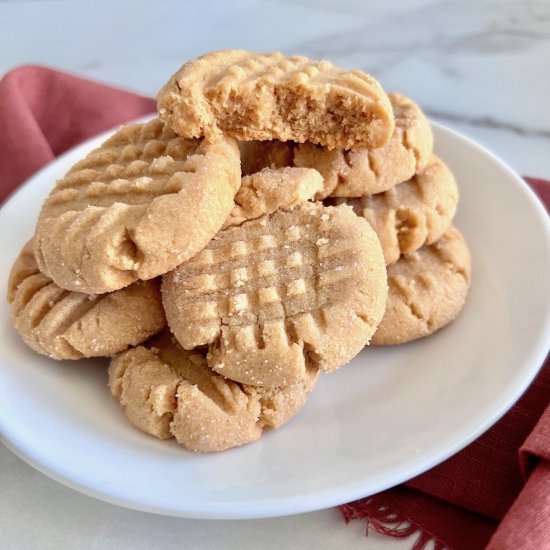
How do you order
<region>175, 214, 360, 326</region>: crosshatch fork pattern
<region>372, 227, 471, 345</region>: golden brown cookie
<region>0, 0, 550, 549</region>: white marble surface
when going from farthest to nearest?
1. <region>0, 0, 550, 549</region>: white marble surface
2. <region>372, 227, 471, 345</region>: golden brown cookie
3. <region>175, 214, 360, 326</region>: crosshatch fork pattern

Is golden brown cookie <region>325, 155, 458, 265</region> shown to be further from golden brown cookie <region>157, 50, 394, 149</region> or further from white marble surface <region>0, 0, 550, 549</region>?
white marble surface <region>0, 0, 550, 549</region>

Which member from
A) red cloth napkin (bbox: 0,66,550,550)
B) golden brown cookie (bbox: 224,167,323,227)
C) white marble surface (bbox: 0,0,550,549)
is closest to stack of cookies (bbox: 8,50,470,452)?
golden brown cookie (bbox: 224,167,323,227)

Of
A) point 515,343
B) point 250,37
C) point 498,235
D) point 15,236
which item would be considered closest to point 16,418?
point 15,236

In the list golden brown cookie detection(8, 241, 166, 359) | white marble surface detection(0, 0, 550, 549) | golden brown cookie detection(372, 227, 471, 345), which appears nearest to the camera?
golden brown cookie detection(8, 241, 166, 359)

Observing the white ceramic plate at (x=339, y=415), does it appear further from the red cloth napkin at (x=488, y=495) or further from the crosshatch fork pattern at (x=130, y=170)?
the crosshatch fork pattern at (x=130, y=170)

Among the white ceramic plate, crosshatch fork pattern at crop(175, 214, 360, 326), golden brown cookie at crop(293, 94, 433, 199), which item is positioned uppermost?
golden brown cookie at crop(293, 94, 433, 199)

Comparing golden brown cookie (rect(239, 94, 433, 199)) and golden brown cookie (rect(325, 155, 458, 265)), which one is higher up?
golden brown cookie (rect(239, 94, 433, 199))
